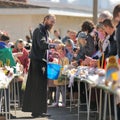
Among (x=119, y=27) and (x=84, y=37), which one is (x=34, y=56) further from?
(x=119, y=27)

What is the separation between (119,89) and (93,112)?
4.88 metres

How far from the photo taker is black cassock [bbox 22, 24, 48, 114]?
11773 mm

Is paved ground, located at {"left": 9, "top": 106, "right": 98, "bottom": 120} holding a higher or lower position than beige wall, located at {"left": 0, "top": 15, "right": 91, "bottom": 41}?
lower

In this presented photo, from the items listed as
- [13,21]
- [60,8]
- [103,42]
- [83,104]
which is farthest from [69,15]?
[103,42]

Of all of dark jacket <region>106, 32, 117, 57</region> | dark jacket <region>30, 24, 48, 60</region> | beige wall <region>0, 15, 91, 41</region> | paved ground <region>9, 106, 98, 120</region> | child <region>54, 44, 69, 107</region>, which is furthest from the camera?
beige wall <region>0, 15, 91, 41</region>

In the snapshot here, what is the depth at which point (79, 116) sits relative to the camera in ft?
39.9

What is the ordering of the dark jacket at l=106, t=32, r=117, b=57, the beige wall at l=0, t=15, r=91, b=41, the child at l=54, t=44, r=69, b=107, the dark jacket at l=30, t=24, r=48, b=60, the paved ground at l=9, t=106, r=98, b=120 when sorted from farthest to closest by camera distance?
the beige wall at l=0, t=15, r=91, b=41 → the child at l=54, t=44, r=69, b=107 → the paved ground at l=9, t=106, r=98, b=120 → the dark jacket at l=30, t=24, r=48, b=60 → the dark jacket at l=106, t=32, r=117, b=57

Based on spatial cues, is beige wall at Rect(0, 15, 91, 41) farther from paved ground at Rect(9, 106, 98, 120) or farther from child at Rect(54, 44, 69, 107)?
paved ground at Rect(9, 106, 98, 120)

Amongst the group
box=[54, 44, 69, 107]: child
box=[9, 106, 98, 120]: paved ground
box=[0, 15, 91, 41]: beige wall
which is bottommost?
box=[9, 106, 98, 120]: paved ground

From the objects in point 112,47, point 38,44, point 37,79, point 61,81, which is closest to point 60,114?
point 37,79

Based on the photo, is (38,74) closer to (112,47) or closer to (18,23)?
(112,47)

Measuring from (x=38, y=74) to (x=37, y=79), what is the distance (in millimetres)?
108

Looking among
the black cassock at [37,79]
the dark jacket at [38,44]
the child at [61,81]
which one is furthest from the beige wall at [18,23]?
the dark jacket at [38,44]

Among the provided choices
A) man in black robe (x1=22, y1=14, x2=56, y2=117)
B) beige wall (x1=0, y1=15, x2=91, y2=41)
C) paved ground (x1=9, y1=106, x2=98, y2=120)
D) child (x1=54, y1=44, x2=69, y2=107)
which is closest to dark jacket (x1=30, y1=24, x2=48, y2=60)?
man in black robe (x1=22, y1=14, x2=56, y2=117)
